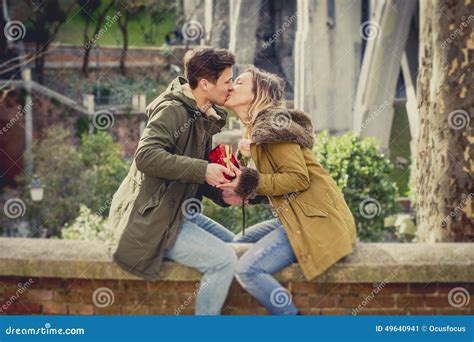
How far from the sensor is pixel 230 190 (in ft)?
15.5

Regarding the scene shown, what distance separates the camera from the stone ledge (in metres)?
4.75

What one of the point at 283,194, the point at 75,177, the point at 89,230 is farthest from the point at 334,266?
the point at 75,177

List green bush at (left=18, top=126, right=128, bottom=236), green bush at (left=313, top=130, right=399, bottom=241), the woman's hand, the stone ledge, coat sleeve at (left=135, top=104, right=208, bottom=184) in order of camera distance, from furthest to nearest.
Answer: green bush at (left=18, top=126, right=128, bottom=236) → green bush at (left=313, top=130, right=399, bottom=241) → the stone ledge → the woman's hand → coat sleeve at (left=135, top=104, right=208, bottom=184)

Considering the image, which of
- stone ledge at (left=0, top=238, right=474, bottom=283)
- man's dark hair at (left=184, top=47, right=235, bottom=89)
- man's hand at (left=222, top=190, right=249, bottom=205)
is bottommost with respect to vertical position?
stone ledge at (left=0, top=238, right=474, bottom=283)

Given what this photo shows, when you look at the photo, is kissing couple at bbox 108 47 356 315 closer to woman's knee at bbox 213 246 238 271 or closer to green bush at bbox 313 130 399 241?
woman's knee at bbox 213 246 238 271

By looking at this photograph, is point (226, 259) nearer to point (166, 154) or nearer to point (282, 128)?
point (166, 154)

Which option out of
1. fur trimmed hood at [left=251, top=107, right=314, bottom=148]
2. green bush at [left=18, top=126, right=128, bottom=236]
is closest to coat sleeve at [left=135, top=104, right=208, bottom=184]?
fur trimmed hood at [left=251, top=107, right=314, bottom=148]

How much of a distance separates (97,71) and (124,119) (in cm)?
454

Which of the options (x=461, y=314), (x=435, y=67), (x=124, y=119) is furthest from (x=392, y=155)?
(x=461, y=314)

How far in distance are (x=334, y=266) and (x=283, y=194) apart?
559 mm

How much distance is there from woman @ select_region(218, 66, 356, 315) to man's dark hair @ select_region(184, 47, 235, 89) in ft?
0.50

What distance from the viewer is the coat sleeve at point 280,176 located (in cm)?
448

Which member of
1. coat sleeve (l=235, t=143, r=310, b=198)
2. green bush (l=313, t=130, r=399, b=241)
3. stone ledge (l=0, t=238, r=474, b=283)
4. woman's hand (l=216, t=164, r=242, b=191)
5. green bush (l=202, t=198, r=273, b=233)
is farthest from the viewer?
green bush (l=202, t=198, r=273, b=233)

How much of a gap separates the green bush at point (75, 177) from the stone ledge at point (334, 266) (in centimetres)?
1261
